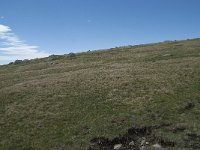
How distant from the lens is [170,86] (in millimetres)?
36250

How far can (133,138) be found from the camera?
23875 mm

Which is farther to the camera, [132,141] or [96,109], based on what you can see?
[96,109]

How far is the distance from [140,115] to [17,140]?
10398mm

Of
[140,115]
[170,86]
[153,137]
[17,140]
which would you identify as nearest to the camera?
[153,137]

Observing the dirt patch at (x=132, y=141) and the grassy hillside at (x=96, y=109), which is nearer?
the dirt patch at (x=132, y=141)

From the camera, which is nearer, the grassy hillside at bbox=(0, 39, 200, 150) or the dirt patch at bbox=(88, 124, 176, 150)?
the dirt patch at bbox=(88, 124, 176, 150)

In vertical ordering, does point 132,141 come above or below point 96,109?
below

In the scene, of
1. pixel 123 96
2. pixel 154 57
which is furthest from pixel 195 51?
pixel 123 96

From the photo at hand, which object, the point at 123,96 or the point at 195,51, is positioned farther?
the point at 195,51

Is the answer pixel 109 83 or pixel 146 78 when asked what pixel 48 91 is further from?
pixel 146 78

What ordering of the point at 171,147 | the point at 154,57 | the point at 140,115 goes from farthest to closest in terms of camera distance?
the point at 154,57
the point at 140,115
the point at 171,147

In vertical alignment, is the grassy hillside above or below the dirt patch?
above

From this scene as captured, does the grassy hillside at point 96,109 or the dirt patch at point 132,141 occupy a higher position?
the grassy hillside at point 96,109

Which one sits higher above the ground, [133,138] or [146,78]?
[146,78]
